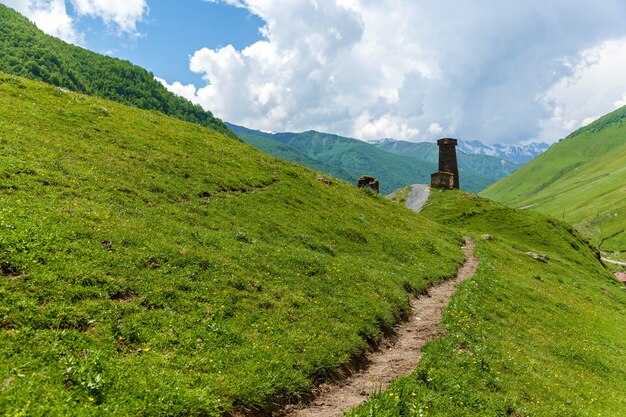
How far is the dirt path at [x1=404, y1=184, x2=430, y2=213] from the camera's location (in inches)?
3469

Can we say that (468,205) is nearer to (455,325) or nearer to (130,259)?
(455,325)

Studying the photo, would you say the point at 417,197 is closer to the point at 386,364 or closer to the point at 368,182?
the point at 368,182

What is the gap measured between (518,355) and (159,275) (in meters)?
17.7

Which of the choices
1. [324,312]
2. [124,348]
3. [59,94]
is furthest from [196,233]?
[59,94]

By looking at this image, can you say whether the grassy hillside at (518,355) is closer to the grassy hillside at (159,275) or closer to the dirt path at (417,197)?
the grassy hillside at (159,275)

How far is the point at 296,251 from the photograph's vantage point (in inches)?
943

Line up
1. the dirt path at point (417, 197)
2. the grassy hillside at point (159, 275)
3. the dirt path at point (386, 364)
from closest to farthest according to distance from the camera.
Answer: the grassy hillside at point (159, 275), the dirt path at point (386, 364), the dirt path at point (417, 197)

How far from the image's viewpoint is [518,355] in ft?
64.0

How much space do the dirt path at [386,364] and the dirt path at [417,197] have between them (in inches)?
A: 2475

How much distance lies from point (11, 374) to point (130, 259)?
7280 mm

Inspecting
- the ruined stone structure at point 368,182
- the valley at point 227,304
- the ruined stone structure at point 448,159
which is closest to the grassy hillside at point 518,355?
the valley at point 227,304

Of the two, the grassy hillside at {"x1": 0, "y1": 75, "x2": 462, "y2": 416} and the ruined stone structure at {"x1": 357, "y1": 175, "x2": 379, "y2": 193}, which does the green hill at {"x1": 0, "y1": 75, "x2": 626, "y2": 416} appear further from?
the ruined stone structure at {"x1": 357, "y1": 175, "x2": 379, "y2": 193}

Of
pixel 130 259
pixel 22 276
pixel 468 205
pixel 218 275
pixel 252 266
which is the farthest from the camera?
pixel 468 205

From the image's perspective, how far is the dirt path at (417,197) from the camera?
88119mm
